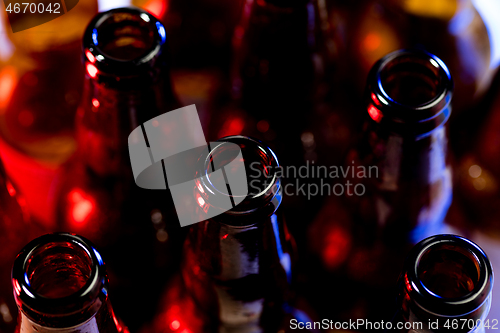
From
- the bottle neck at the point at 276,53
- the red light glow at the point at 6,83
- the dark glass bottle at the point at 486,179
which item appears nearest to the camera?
the bottle neck at the point at 276,53

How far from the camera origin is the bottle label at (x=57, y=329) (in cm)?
40

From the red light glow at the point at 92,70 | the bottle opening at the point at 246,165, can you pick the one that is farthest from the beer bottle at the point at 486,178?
the red light glow at the point at 92,70

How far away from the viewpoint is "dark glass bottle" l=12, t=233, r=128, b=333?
393mm

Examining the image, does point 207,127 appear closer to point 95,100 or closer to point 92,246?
point 95,100

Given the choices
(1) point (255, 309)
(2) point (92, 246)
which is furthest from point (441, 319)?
(2) point (92, 246)

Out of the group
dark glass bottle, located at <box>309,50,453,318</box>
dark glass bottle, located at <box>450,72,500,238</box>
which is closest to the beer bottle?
dark glass bottle, located at <box>450,72,500,238</box>

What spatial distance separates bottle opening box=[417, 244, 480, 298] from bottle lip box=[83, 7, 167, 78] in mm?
309

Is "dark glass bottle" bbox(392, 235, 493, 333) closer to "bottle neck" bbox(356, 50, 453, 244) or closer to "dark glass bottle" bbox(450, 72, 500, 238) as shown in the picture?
"bottle neck" bbox(356, 50, 453, 244)

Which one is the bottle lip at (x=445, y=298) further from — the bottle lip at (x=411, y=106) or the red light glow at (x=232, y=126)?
the red light glow at (x=232, y=126)

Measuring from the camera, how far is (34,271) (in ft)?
1.41

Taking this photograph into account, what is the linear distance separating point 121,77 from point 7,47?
17.1 inches

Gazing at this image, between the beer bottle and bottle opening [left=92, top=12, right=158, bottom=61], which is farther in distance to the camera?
the beer bottle

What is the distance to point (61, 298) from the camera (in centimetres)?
39

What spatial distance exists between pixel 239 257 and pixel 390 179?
7.2 inches
